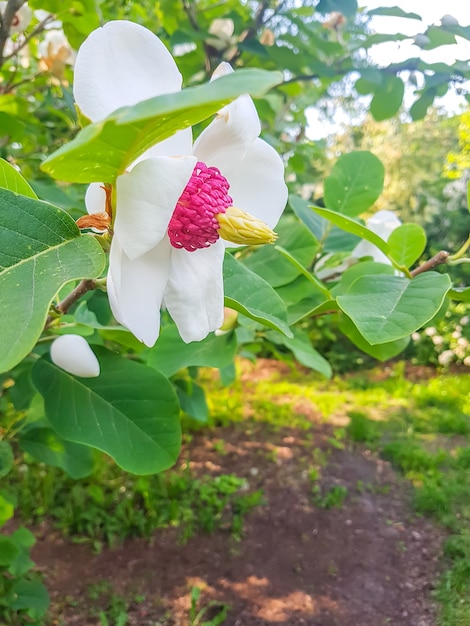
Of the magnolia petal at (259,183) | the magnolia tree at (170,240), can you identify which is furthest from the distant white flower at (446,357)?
the magnolia petal at (259,183)

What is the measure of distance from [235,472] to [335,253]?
3.09 m

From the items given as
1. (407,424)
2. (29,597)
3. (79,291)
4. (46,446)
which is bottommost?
(407,424)

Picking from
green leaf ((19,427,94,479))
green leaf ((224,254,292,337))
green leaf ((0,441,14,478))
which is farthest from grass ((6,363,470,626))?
green leaf ((224,254,292,337))

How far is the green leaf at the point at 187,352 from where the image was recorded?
2.93 ft

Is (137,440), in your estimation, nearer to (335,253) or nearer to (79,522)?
(335,253)

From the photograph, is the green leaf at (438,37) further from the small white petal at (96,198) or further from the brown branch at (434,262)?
the small white petal at (96,198)

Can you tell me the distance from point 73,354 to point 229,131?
16.7 inches

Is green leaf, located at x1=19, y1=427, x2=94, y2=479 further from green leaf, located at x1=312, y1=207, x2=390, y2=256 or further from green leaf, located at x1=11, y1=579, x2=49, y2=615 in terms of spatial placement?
green leaf, located at x1=312, y1=207, x2=390, y2=256

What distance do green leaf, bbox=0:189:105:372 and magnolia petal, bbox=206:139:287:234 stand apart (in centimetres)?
14

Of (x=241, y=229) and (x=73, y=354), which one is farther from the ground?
(x=241, y=229)

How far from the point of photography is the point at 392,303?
0.57 meters

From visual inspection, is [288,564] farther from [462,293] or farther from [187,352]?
[462,293]

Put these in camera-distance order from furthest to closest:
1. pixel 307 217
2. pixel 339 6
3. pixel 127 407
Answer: pixel 339 6 → pixel 307 217 → pixel 127 407

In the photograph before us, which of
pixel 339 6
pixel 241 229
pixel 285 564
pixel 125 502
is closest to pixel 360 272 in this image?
pixel 241 229
